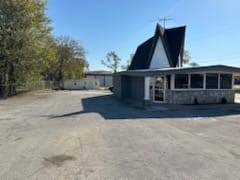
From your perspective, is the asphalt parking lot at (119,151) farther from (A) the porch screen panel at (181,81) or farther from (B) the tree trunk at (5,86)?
(B) the tree trunk at (5,86)

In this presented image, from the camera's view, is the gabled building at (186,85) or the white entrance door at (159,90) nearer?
the gabled building at (186,85)

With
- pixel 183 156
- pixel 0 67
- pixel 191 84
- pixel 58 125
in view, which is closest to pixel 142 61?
pixel 191 84

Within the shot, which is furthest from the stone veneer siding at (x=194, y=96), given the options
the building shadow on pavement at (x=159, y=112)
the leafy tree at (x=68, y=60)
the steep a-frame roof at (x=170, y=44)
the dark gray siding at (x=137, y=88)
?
the leafy tree at (x=68, y=60)

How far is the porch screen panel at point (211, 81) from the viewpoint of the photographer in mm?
16938

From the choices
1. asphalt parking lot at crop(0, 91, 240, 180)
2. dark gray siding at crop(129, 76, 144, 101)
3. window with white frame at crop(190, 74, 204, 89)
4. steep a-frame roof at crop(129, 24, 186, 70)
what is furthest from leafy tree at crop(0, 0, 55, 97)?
asphalt parking lot at crop(0, 91, 240, 180)

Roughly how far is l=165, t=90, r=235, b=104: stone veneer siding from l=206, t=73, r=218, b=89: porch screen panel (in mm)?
353

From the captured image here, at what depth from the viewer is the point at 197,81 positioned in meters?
16.7

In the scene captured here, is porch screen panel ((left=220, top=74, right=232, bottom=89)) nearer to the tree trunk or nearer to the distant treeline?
the distant treeline

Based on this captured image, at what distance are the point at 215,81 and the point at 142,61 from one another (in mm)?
8994

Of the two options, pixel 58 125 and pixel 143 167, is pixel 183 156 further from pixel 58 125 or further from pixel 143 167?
pixel 58 125

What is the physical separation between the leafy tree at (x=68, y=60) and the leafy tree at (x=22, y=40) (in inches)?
782

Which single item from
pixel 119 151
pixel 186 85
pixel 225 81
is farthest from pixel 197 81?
pixel 119 151

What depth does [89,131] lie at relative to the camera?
810 cm

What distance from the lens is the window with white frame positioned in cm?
1658
